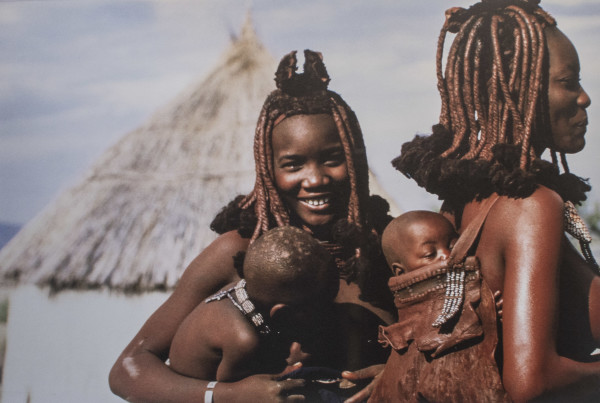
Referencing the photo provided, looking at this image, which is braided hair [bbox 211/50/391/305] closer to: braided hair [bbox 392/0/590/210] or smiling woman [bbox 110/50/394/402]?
smiling woman [bbox 110/50/394/402]

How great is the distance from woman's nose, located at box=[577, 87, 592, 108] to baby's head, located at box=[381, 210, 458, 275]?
2.59 feet

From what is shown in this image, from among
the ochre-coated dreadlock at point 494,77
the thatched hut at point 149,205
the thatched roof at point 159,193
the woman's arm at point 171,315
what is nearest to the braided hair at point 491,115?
the ochre-coated dreadlock at point 494,77

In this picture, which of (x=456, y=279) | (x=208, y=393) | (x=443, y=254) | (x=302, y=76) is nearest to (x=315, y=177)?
(x=302, y=76)

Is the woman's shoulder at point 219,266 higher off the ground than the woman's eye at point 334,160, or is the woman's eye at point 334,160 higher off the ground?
the woman's eye at point 334,160

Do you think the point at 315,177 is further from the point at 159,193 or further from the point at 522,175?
the point at 159,193

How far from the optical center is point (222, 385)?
3.40 m

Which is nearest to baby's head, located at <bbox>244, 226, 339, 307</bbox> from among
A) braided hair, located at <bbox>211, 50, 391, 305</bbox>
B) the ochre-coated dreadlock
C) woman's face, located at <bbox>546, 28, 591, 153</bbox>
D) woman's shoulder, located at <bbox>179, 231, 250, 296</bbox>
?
braided hair, located at <bbox>211, 50, 391, 305</bbox>

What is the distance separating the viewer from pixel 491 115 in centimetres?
329


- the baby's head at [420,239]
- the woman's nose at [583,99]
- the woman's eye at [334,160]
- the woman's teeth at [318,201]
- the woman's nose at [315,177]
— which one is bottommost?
the baby's head at [420,239]

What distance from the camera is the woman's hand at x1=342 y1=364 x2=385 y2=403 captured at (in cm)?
337

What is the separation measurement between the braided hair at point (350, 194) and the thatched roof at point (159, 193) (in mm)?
1035

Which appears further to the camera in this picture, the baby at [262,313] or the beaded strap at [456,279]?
the baby at [262,313]

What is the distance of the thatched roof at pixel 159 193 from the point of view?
4.73m

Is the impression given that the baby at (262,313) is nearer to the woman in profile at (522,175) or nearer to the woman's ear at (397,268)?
the woman's ear at (397,268)
